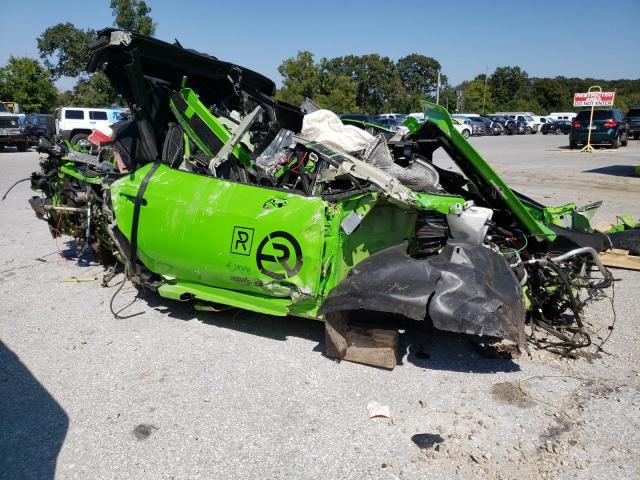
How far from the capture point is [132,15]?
3841 centimetres

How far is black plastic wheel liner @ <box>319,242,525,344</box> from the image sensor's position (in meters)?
3.15

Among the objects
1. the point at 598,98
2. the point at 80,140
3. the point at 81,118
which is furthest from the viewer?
the point at 81,118

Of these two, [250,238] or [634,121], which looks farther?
[634,121]

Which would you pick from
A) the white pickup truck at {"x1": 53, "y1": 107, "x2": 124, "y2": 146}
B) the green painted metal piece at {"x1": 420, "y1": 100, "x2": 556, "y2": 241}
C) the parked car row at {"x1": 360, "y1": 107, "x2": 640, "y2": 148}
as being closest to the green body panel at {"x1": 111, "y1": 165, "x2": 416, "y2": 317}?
the green painted metal piece at {"x1": 420, "y1": 100, "x2": 556, "y2": 241}

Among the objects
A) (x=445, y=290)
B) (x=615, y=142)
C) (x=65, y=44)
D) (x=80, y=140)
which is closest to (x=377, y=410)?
(x=445, y=290)

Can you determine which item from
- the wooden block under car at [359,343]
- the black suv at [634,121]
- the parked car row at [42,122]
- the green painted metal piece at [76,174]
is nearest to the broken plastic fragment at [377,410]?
the wooden block under car at [359,343]

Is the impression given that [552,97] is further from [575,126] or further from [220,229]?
[220,229]

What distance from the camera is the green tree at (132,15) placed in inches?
1492

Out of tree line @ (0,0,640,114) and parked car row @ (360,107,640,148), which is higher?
tree line @ (0,0,640,114)

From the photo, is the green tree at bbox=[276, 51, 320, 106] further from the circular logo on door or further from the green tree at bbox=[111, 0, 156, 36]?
the circular logo on door

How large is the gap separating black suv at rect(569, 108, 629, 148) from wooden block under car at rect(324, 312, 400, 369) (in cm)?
2328

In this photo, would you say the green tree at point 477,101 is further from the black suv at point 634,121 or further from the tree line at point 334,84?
the black suv at point 634,121

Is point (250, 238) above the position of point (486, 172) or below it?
below

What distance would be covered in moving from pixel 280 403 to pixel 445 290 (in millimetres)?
1273
